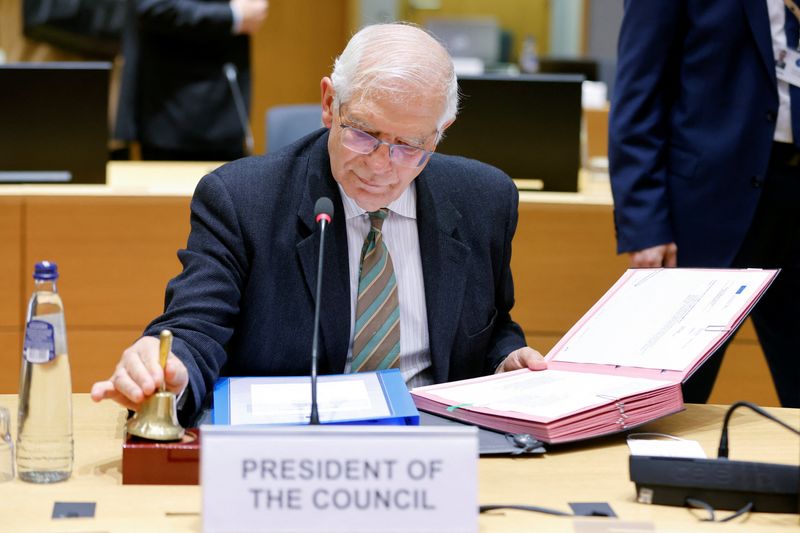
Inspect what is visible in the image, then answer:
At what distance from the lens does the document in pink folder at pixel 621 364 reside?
5.39 feet

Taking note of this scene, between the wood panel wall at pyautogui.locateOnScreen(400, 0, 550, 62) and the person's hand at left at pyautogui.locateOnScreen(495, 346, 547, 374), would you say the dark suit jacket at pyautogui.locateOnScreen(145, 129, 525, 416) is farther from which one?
the wood panel wall at pyautogui.locateOnScreen(400, 0, 550, 62)

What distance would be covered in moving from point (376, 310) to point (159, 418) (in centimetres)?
59

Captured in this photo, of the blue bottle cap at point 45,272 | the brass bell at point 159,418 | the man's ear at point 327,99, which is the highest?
the man's ear at point 327,99

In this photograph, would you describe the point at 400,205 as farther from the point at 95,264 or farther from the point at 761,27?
the point at 95,264

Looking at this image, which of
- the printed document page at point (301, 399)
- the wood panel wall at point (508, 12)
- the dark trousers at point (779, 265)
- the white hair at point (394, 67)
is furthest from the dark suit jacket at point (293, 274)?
the wood panel wall at point (508, 12)

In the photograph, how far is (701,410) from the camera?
1849mm

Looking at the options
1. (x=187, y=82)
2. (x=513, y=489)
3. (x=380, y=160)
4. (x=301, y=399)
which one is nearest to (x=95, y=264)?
(x=187, y=82)

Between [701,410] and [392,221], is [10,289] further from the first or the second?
[701,410]

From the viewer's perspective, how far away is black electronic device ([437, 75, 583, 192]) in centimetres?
336

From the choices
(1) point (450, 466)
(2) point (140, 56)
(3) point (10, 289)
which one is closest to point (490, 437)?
(1) point (450, 466)

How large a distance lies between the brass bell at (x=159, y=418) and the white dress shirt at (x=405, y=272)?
1.72ft

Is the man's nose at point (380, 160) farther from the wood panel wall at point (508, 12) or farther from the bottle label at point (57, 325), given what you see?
the wood panel wall at point (508, 12)

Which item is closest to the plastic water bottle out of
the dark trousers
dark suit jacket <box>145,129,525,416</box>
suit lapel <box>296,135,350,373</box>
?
dark suit jacket <box>145,129,525,416</box>

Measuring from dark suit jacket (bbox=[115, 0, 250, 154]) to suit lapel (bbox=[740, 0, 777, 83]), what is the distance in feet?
8.00
